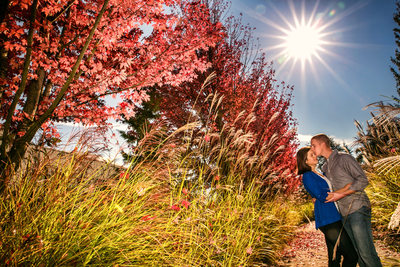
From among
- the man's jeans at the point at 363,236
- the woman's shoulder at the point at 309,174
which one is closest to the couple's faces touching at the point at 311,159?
the woman's shoulder at the point at 309,174

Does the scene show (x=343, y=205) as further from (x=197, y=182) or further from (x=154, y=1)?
(x=154, y=1)

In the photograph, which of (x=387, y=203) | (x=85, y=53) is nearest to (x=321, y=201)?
(x=387, y=203)

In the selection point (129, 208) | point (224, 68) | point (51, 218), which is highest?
point (224, 68)

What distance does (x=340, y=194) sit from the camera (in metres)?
2.45

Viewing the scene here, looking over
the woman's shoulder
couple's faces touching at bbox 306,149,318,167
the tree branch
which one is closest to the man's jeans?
the woman's shoulder

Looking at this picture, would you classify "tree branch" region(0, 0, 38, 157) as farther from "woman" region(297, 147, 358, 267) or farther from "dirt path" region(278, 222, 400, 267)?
"dirt path" region(278, 222, 400, 267)

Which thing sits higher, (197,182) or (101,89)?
(101,89)

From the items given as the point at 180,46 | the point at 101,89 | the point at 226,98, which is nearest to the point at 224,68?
the point at 226,98

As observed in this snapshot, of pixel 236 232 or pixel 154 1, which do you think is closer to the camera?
pixel 236 232

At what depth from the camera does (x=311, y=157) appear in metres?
2.95

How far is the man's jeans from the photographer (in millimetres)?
2213

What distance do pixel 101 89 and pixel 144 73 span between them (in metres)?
1.11

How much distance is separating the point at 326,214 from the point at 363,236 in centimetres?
41

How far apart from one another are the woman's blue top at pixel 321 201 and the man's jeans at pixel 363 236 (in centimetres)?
19
